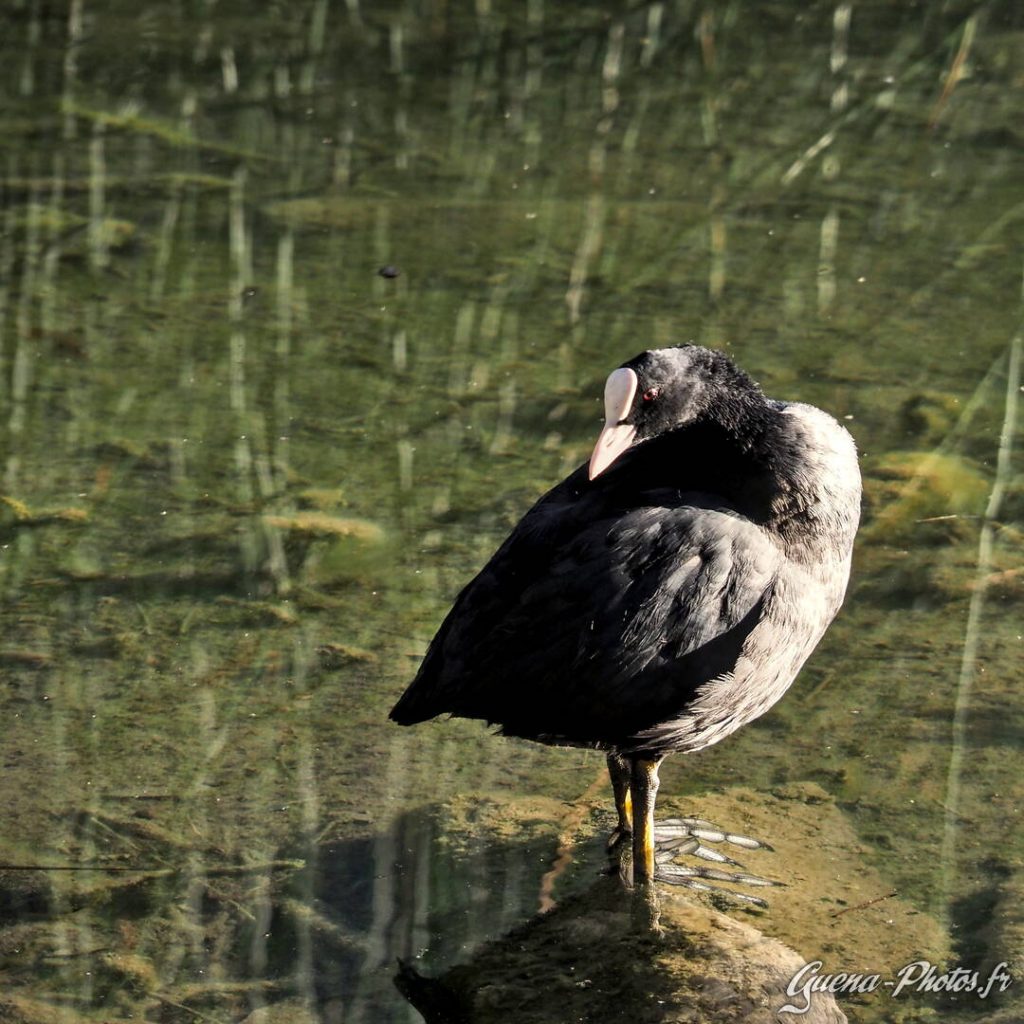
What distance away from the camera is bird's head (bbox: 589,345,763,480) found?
3236 mm

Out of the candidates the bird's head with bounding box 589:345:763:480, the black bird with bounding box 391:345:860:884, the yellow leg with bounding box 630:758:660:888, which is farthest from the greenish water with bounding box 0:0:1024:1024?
the bird's head with bounding box 589:345:763:480

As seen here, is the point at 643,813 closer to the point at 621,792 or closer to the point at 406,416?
the point at 621,792

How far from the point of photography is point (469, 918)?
325 cm

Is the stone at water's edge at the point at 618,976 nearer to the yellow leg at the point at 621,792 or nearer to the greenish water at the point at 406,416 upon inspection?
the greenish water at the point at 406,416

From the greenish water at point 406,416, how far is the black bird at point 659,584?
40cm

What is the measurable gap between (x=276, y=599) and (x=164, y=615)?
28cm

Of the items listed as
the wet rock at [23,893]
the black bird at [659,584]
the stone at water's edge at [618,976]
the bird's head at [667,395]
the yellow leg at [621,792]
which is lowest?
the wet rock at [23,893]

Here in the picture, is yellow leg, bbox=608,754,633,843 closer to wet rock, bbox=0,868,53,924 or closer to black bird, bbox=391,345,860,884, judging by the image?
black bird, bbox=391,345,860,884

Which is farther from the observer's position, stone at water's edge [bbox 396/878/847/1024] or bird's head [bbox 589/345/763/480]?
bird's head [bbox 589/345/763/480]

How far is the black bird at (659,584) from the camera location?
3107 mm

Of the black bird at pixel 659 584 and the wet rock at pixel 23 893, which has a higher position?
the black bird at pixel 659 584

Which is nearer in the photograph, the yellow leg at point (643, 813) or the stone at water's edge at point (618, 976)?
the stone at water's edge at point (618, 976)

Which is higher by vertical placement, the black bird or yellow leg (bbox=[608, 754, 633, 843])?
the black bird

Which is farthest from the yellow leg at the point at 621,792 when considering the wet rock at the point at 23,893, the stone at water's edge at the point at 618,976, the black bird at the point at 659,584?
the wet rock at the point at 23,893
